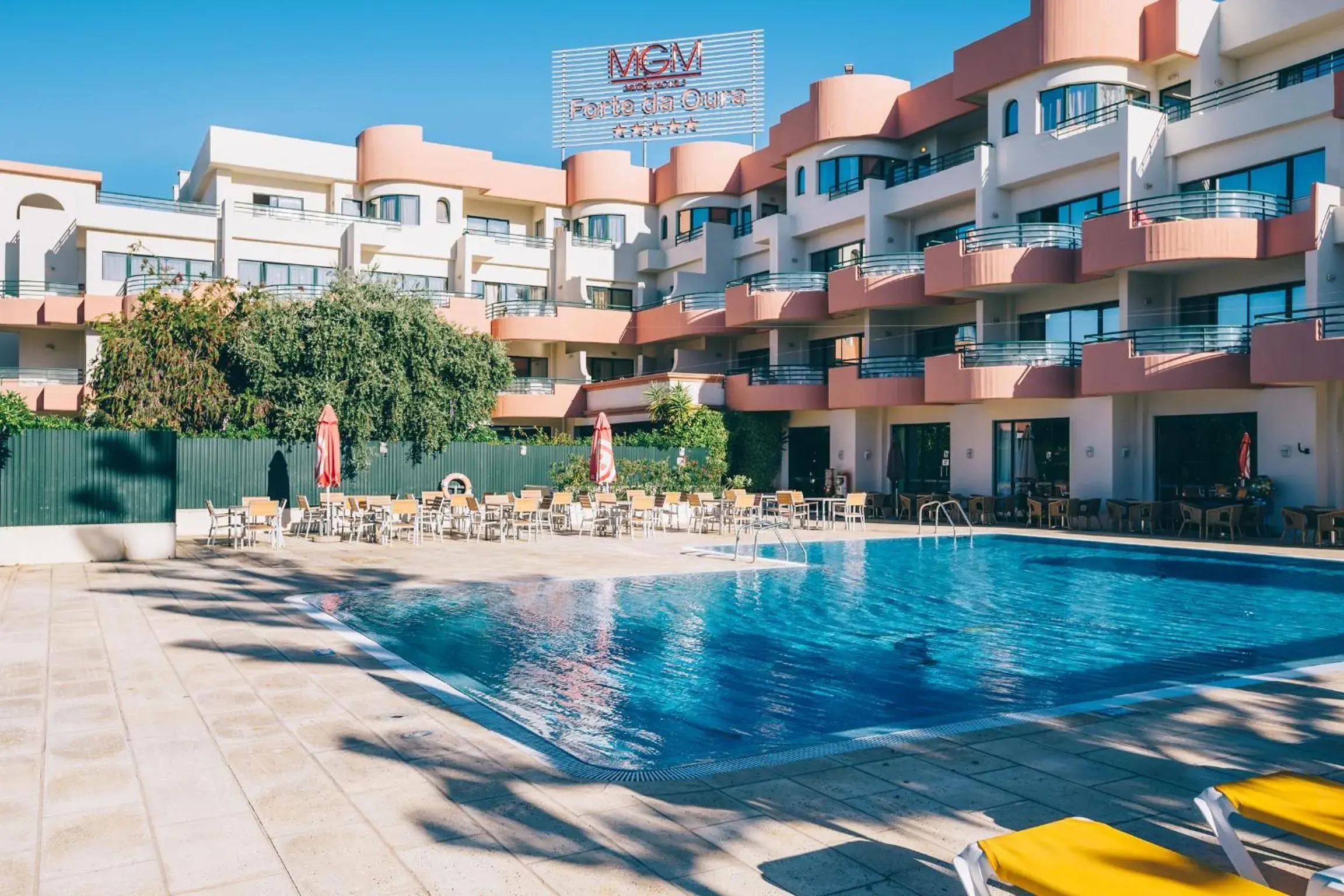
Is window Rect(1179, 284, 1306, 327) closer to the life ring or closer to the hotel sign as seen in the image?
the life ring

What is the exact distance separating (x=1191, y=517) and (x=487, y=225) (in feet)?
98.0

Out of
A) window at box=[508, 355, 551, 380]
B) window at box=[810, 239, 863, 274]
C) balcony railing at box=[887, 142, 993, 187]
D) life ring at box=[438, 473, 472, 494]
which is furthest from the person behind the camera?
window at box=[508, 355, 551, 380]

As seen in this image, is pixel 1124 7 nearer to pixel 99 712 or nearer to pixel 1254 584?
pixel 1254 584

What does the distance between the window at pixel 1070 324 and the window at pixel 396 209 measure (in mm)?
23563

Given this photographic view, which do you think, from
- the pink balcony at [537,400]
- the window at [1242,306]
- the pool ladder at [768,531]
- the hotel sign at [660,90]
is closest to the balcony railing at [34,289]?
the pink balcony at [537,400]

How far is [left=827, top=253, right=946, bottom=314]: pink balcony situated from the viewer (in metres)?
29.8

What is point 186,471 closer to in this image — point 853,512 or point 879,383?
point 853,512

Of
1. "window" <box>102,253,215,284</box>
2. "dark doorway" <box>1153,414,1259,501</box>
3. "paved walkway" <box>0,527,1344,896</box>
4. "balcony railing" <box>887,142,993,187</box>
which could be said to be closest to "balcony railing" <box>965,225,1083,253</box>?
"balcony railing" <box>887,142,993,187</box>

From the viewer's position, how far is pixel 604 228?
42156 millimetres

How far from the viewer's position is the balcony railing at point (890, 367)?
2945cm

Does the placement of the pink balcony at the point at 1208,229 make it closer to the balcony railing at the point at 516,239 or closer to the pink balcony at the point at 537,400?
the pink balcony at the point at 537,400

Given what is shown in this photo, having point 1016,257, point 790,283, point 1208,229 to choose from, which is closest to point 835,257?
point 790,283

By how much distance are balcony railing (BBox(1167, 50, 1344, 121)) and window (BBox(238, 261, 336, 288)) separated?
27733 millimetres

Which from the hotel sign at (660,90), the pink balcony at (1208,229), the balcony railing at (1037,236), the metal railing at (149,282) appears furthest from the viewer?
the hotel sign at (660,90)
